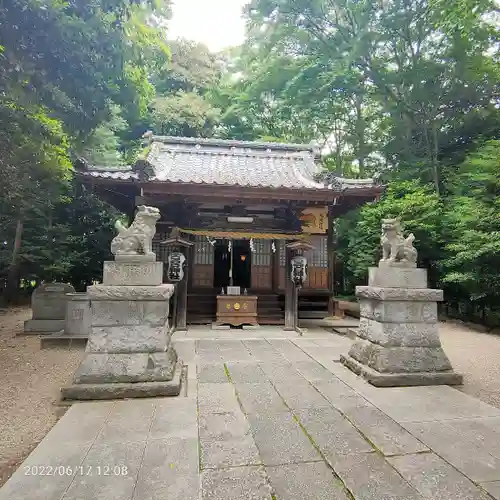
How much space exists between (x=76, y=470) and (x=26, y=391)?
2447 mm

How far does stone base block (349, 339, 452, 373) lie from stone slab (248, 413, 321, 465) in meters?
1.79

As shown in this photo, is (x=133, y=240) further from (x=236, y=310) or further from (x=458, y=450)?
(x=236, y=310)

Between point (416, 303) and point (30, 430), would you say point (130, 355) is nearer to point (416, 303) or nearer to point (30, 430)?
point (30, 430)

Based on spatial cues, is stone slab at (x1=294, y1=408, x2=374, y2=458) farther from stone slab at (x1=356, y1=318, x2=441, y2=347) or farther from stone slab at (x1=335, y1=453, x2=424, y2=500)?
stone slab at (x1=356, y1=318, x2=441, y2=347)

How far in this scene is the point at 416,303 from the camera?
15.1 ft

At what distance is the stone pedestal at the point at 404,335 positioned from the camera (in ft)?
14.4

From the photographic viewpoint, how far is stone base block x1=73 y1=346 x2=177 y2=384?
3.81 metres

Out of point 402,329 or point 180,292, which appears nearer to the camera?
point 402,329

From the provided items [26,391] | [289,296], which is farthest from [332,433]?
[289,296]

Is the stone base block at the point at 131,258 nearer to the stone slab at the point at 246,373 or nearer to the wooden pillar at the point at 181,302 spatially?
the stone slab at the point at 246,373

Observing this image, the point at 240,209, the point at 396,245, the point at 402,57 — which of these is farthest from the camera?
the point at 402,57

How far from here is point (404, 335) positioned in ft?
14.9

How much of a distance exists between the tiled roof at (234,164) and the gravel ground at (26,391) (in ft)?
14.5

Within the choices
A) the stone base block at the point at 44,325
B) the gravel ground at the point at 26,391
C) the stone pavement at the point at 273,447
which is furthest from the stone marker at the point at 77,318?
the stone pavement at the point at 273,447
